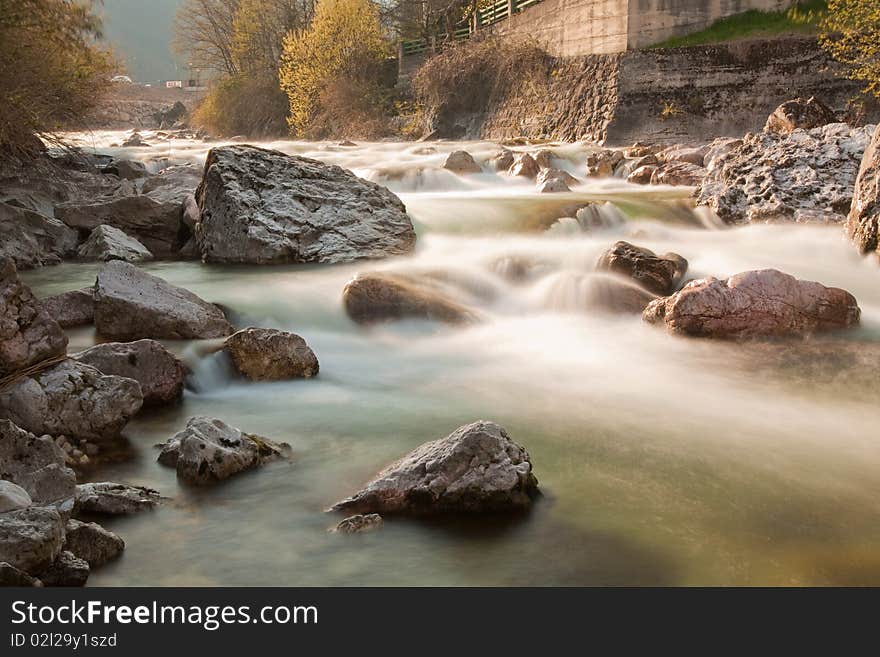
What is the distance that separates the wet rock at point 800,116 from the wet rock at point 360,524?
14.2m

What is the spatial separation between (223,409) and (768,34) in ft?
63.3

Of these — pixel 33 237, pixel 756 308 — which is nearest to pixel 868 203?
pixel 756 308

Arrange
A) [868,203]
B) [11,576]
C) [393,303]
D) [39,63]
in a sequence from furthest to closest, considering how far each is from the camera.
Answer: [39,63]
[868,203]
[393,303]
[11,576]

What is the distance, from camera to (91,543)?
3.86 metres

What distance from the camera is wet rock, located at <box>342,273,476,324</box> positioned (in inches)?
334

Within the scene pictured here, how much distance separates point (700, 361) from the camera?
725cm

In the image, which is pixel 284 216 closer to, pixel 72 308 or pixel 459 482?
pixel 72 308

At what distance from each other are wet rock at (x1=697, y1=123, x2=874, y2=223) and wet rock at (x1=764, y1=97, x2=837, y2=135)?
347 centimetres

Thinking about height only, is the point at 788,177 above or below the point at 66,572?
above

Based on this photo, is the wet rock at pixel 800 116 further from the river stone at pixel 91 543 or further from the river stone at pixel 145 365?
the river stone at pixel 91 543

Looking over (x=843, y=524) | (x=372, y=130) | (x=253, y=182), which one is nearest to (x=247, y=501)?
(x=843, y=524)

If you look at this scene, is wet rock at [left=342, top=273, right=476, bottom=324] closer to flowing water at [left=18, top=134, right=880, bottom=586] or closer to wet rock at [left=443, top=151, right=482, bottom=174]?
flowing water at [left=18, top=134, right=880, bottom=586]

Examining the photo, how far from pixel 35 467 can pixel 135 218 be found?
28.6 feet
